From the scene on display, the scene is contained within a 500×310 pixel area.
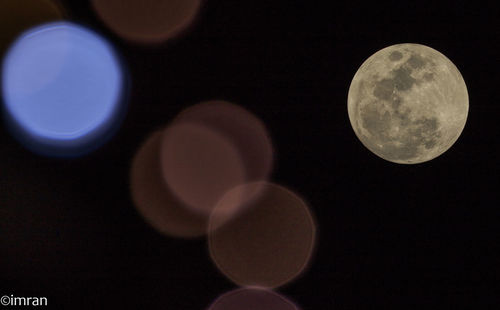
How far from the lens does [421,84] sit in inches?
187

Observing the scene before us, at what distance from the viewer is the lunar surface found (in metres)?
4.75

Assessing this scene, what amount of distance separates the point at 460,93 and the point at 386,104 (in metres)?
0.97

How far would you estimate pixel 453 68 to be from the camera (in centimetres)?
505

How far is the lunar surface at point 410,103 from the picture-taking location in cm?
475

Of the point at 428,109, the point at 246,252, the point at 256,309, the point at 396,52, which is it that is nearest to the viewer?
the point at 428,109

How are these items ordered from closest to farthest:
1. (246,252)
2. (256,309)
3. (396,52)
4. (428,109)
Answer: (428,109)
(396,52)
(256,309)
(246,252)

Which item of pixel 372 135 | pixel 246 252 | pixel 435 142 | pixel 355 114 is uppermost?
pixel 246 252

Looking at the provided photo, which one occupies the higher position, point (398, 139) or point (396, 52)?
point (396, 52)

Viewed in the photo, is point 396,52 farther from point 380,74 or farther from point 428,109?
point 428,109

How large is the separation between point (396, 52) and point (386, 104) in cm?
74

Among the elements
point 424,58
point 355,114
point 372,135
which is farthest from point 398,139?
point 424,58

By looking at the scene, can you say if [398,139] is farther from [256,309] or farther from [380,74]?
[256,309]

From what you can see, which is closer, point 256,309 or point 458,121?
point 458,121

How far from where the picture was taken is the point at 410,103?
186 inches
